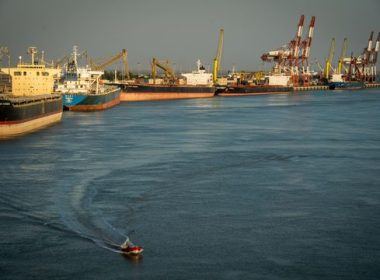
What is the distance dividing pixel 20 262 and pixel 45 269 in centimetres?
85

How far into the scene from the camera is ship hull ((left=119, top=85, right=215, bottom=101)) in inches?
4336

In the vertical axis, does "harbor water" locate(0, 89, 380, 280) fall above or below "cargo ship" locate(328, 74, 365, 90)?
above

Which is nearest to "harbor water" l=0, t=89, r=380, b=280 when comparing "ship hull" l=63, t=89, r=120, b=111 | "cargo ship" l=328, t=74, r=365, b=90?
"ship hull" l=63, t=89, r=120, b=111

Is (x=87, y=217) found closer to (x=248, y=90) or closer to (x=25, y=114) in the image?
(x=25, y=114)

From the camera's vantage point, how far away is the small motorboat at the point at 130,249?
17.8m

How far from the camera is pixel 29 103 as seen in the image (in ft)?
161

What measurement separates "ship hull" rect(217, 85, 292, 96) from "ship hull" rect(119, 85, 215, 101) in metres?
10.1

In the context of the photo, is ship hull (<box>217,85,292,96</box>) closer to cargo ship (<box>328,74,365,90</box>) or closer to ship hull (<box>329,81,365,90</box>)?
ship hull (<box>329,81,365,90</box>)

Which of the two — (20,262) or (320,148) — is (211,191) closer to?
(20,262)

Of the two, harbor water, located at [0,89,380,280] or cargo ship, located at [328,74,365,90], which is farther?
cargo ship, located at [328,74,365,90]

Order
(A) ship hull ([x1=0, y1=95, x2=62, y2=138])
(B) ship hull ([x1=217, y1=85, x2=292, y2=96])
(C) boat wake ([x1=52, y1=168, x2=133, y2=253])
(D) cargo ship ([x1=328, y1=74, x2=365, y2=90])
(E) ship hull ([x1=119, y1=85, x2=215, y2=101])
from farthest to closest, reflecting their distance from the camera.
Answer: (D) cargo ship ([x1=328, y1=74, x2=365, y2=90]), (B) ship hull ([x1=217, y1=85, x2=292, y2=96]), (E) ship hull ([x1=119, y1=85, x2=215, y2=101]), (A) ship hull ([x1=0, y1=95, x2=62, y2=138]), (C) boat wake ([x1=52, y1=168, x2=133, y2=253])

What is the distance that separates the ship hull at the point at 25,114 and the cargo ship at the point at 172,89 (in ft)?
167

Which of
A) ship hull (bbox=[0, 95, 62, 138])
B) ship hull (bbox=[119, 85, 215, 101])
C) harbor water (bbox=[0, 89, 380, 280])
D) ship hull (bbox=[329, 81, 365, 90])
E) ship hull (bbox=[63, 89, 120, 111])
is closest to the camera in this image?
harbor water (bbox=[0, 89, 380, 280])

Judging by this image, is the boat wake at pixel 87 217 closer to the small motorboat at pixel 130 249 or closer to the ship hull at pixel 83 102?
the small motorboat at pixel 130 249
